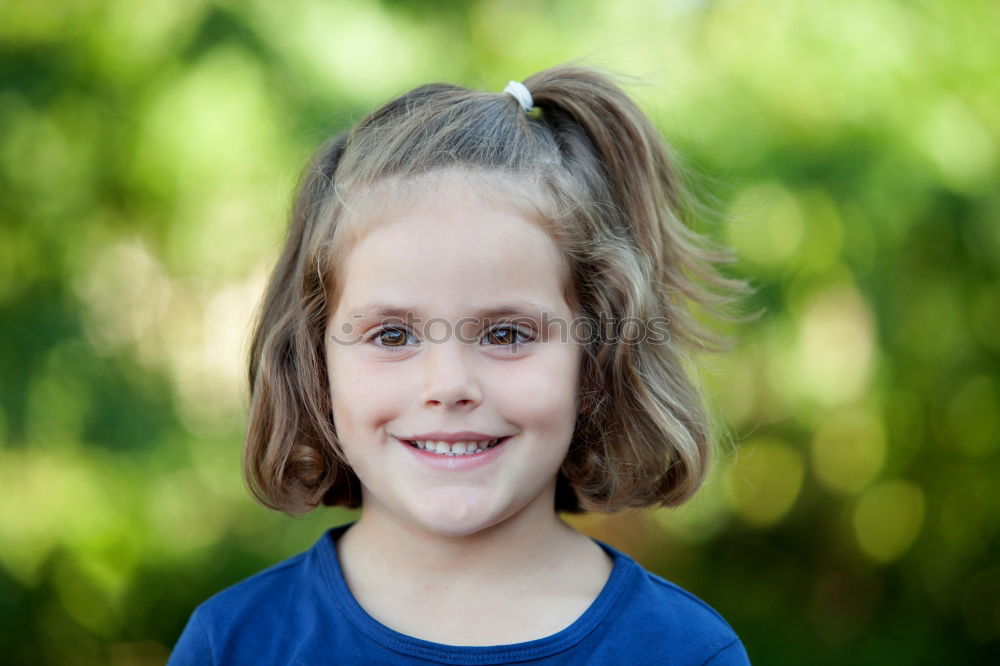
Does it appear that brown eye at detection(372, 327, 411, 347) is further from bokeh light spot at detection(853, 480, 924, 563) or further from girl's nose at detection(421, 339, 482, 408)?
bokeh light spot at detection(853, 480, 924, 563)

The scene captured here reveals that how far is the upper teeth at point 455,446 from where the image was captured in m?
1.76

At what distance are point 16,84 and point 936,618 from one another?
2961 millimetres

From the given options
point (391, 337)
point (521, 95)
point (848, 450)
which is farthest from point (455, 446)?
point (848, 450)

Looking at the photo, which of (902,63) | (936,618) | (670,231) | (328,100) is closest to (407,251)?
(670,231)

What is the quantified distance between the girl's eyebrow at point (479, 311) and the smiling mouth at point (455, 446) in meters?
0.21

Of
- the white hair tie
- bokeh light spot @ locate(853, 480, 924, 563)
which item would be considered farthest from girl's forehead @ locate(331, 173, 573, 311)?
bokeh light spot @ locate(853, 480, 924, 563)

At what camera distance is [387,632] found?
1.79 m

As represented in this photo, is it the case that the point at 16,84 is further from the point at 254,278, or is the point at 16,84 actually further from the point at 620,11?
the point at 620,11

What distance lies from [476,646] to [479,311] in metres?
0.57

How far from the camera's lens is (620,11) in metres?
2.98

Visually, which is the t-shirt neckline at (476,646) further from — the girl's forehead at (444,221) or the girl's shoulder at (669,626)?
the girl's forehead at (444,221)

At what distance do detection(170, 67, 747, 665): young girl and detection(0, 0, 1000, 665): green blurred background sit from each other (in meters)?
0.72

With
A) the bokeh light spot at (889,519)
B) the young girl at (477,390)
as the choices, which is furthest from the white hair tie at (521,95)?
the bokeh light spot at (889,519)

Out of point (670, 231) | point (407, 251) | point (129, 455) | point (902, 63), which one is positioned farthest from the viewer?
point (902, 63)
